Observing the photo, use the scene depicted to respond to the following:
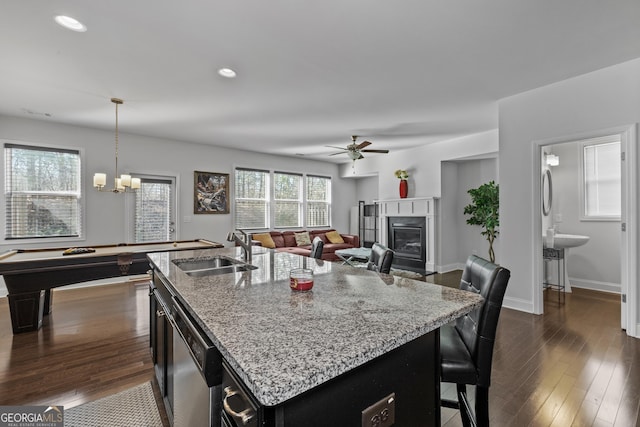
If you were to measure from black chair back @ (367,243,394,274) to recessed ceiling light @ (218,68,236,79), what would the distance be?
2315 mm

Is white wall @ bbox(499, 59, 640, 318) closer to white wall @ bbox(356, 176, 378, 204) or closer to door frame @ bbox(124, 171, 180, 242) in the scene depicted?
white wall @ bbox(356, 176, 378, 204)

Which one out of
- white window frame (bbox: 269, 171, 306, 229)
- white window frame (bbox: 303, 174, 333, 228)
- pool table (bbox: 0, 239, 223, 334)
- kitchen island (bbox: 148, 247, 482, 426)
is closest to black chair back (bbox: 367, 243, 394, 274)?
kitchen island (bbox: 148, 247, 482, 426)

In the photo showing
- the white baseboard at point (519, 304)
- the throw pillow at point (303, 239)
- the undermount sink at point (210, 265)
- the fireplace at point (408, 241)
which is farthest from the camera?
the throw pillow at point (303, 239)

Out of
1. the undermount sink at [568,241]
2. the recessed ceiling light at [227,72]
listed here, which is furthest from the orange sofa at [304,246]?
the undermount sink at [568,241]

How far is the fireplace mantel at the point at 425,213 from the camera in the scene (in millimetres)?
6230

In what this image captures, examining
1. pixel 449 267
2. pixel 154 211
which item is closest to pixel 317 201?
pixel 449 267

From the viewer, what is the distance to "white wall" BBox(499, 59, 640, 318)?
303 cm

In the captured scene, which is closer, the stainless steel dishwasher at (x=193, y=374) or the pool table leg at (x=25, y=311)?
the stainless steel dishwasher at (x=193, y=374)

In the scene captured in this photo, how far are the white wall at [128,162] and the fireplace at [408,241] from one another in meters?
3.37

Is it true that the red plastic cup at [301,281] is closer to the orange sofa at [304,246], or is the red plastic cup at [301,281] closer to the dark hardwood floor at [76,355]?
the dark hardwood floor at [76,355]

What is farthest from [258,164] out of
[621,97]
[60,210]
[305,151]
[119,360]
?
[621,97]

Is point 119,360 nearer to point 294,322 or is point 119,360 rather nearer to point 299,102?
point 294,322

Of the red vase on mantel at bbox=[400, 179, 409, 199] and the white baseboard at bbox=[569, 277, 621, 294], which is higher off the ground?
the red vase on mantel at bbox=[400, 179, 409, 199]

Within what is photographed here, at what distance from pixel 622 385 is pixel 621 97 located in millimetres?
2701
